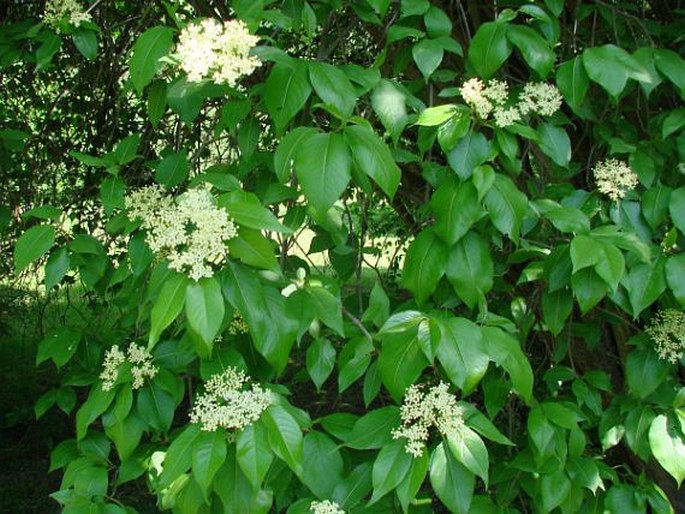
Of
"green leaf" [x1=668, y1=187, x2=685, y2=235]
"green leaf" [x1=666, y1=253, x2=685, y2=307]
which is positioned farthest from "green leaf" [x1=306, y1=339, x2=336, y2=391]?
"green leaf" [x1=668, y1=187, x2=685, y2=235]

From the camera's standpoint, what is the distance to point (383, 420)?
1.96 m

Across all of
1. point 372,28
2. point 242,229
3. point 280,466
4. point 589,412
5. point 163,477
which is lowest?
point 589,412

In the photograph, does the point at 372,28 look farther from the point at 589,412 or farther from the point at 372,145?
the point at 589,412

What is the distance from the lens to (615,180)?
92.3 inches

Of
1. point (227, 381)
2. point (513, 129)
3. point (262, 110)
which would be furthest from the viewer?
point (262, 110)

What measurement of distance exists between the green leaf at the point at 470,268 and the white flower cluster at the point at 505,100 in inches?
13.0

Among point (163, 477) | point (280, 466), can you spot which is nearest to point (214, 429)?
point (163, 477)

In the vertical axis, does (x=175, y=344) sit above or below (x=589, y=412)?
above

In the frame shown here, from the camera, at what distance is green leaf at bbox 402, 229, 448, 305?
2105 mm

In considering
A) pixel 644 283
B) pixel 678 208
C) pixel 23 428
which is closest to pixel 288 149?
pixel 644 283

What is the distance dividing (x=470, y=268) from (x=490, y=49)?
610mm

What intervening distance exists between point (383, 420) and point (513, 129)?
2.77 feet

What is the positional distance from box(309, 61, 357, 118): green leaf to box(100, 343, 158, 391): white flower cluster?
0.85 meters

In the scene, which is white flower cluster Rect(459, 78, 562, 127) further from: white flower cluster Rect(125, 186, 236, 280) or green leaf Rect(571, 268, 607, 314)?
white flower cluster Rect(125, 186, 236, 280)
